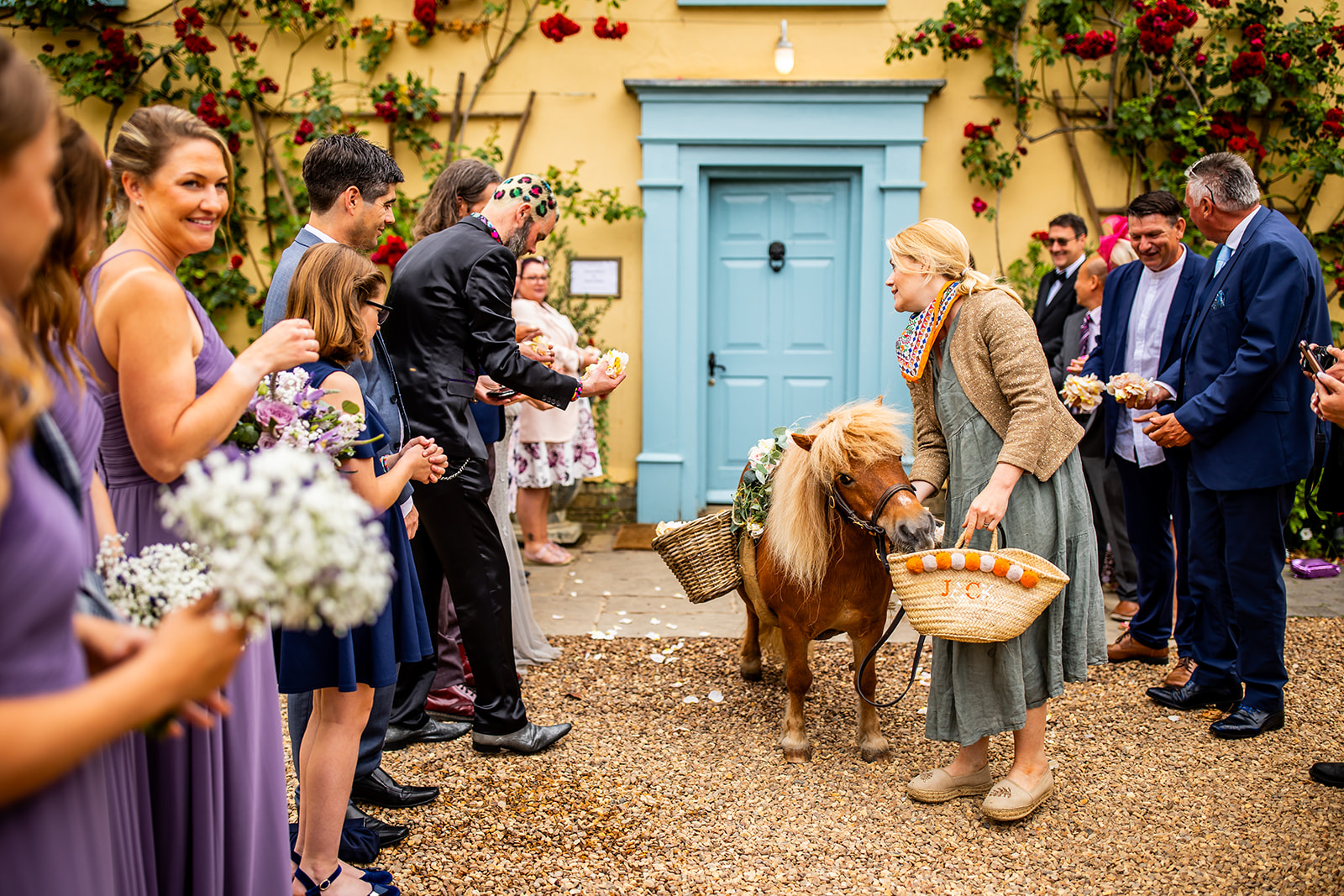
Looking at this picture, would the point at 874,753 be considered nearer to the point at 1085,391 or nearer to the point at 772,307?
the point at 1085,391

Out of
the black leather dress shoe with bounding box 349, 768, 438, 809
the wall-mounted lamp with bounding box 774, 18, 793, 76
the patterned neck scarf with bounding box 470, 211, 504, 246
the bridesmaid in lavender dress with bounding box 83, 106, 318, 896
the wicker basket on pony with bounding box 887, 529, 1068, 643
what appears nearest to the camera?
the bridesmaid in lavender dress with bounding box 83, 106, 318, 896

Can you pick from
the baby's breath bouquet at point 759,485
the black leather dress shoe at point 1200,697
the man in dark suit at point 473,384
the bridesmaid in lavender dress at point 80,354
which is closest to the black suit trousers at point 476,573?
the man in dark suit at point 473,384

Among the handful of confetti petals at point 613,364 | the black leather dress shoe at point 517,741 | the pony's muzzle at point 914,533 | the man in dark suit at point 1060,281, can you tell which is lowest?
the black leather dress shoe at point 517,741

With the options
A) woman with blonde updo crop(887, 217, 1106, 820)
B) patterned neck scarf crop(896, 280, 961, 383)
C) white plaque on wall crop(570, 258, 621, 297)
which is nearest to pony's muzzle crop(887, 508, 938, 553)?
woman with blonde updo crop(887, 217, 1106, 820)

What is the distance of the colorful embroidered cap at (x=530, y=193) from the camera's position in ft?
12.0

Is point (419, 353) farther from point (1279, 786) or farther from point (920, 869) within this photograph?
point (1279, 786)

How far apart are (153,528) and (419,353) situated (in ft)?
5.20

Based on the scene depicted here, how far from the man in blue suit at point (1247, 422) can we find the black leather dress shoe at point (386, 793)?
3.15 metres

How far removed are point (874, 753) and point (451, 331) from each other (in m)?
2.28

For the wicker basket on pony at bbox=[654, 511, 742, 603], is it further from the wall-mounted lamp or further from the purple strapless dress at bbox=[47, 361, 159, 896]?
the wall-mounted lamp

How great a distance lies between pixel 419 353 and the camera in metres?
3.42

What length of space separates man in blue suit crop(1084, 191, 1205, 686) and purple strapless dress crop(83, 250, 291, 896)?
3950 millimetres

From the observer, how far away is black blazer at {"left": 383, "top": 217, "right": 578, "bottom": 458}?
3.40 meters

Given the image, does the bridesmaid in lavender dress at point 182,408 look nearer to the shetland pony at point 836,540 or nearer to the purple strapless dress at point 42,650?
the purple strapless dress at point 42,650
